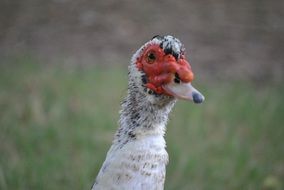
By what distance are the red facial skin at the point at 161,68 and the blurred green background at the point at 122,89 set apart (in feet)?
1.67

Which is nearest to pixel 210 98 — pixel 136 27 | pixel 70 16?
pixel 136 27

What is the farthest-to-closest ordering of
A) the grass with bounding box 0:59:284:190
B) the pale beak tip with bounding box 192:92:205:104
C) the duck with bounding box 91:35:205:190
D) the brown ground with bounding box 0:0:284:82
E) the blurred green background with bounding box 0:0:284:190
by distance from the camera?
the brown ground with bounding box 0:0:284:82 → the blurred green background with bounding box 0:0:284:190 → the grass with bounding box 0:59:284:190 → the duck with bounding box 91:35:205:190 → the pale beak tip with bounding box 192:92:205:104

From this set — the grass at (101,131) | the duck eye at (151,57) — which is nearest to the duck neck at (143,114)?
the duck eye at (151,57)

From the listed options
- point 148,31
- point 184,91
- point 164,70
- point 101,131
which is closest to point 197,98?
point 184,91

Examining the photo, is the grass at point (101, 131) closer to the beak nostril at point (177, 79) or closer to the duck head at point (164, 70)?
Result: the duck head at point (164, 70)

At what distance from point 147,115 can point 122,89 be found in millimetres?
3074

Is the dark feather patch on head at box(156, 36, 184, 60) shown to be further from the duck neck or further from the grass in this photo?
the grass

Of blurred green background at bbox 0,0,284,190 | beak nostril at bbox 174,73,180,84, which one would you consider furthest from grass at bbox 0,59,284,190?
beak nostril at bbox 174,73,180,84

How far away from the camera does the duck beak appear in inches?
79.9

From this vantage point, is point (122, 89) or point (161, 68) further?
point (122, 89)

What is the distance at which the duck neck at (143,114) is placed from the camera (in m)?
2.19

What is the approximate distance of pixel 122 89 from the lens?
17.3 feet

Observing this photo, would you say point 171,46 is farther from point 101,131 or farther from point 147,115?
point 101,131

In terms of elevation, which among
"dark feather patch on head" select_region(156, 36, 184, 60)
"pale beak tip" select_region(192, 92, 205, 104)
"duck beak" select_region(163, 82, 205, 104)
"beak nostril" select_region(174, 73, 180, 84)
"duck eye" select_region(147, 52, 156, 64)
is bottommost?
"pale beak tip" select_region(192, 92, 205, 104)
